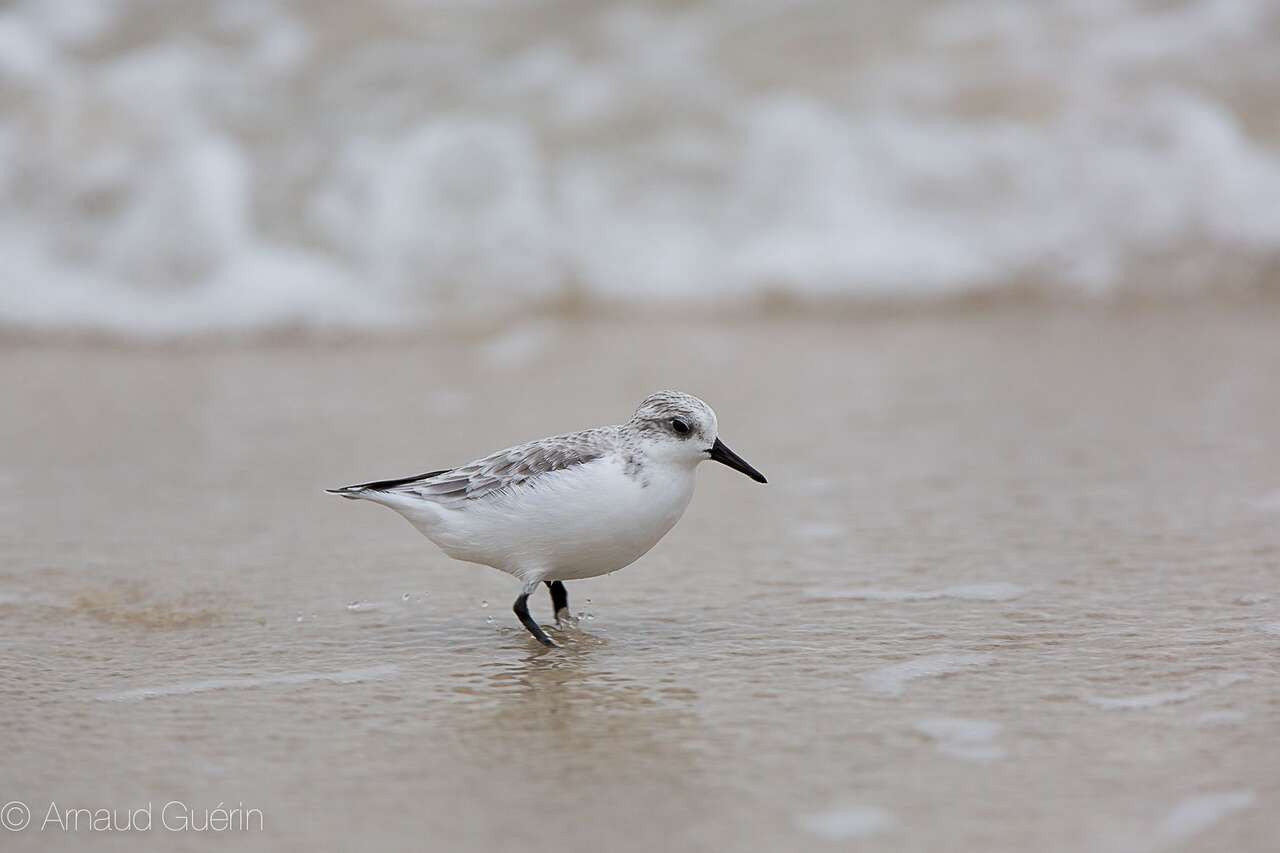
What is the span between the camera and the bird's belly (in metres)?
3.81

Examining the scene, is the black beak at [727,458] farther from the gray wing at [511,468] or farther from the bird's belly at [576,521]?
the gray wing at [511,468]

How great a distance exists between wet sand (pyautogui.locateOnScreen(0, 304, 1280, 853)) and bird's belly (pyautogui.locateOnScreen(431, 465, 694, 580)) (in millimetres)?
207

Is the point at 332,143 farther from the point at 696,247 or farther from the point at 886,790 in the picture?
the point at 886,790

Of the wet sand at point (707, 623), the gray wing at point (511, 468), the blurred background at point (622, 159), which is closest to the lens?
the wet sand at point (707, 623)

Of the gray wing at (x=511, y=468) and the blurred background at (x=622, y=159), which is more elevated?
the blurred background at (x=622, y=159)

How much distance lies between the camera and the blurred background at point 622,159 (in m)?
9.05

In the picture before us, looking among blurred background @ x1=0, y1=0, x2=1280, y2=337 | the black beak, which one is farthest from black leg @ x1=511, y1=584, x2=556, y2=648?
blurred background @ x1=0, y1=0, x2=1280, y2=337

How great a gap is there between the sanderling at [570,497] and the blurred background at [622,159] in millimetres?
4888

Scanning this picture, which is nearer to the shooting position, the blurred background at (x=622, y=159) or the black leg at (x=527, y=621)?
the black leg at (x=527, y=621)

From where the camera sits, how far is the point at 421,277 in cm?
921

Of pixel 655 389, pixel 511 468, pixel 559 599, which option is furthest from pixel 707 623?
pixel 655 389

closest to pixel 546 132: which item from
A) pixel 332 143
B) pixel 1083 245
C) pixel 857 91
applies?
pixel 332 143

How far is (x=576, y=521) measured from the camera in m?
3.81

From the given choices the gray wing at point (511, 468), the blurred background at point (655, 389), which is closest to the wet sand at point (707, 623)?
the blurred background at point (655, 389)
